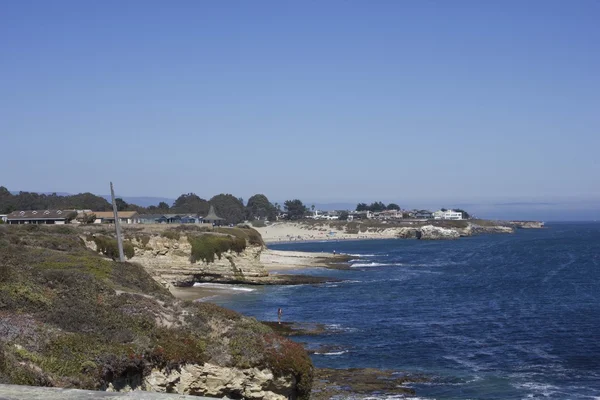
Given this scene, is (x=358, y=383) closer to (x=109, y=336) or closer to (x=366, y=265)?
(x=109, y=336)

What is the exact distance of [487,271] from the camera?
267ft

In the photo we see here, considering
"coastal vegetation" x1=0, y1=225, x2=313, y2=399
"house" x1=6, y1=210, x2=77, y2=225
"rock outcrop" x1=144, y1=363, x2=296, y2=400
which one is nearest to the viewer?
"coastal vegetation" x1=0, y1=225, x2=313, y2=399

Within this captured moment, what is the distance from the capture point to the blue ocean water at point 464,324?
28.4m

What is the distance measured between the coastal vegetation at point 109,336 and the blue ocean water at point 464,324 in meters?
9.45

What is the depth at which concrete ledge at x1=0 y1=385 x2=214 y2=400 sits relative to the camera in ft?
19.8

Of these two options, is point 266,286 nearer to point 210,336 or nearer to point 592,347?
point 592,347

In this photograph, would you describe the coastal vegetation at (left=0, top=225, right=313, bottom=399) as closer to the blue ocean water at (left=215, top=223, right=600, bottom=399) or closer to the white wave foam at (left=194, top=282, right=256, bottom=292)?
the blue ocean water at (left=215, top=223, right=600, bottom=399)

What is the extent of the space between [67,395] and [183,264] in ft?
192

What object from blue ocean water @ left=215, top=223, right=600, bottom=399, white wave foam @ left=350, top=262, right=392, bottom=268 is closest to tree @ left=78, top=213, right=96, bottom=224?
blue ocean water @ left=215, top=223, right=600, bottom=399

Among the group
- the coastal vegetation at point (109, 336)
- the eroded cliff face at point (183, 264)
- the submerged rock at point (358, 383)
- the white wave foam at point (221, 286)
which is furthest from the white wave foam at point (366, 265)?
the coastal vegetation at point (109, 336)

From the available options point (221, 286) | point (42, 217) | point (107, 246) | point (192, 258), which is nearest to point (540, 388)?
point (107, 246)

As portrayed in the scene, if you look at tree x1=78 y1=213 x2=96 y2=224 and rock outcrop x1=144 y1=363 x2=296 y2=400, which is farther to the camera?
tree x1=78 y1=213 x2=96 y2=224

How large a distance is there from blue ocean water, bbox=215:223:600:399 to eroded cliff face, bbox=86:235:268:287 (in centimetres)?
490

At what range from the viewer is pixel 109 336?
56.2ft
